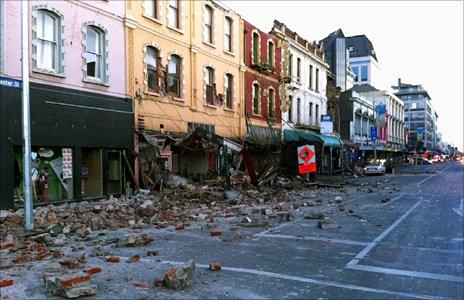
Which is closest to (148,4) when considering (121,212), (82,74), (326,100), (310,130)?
(82,74)

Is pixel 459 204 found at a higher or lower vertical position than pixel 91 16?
lower

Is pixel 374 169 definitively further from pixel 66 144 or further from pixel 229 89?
pixel 66 144

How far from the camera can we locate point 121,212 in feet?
46.9

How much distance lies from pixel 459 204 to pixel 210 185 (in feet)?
34.3

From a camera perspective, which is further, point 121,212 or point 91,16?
point 91,16

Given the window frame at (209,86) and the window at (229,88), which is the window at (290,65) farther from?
the window frame at (209,86)

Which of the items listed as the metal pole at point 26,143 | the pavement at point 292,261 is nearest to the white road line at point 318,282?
the pavement at point 292,261

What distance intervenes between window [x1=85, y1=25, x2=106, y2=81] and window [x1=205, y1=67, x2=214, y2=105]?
8068 mm

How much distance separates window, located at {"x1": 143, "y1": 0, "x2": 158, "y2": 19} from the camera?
20.9m

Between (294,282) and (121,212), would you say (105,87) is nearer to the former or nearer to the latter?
(121,212)

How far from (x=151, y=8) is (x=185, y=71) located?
3.48 metres

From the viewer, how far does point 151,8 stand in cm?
2131

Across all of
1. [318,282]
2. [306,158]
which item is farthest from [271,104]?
[318,282]

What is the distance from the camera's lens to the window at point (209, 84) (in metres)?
25.5
